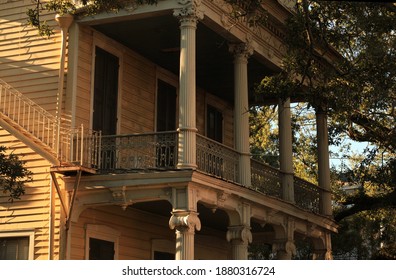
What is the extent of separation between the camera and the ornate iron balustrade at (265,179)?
2070 cm

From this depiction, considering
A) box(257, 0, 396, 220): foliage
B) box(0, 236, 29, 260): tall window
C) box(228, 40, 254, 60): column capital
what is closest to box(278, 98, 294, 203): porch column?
box(228, 40, 254, 60): column capital

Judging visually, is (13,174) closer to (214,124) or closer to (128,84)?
(128,84)

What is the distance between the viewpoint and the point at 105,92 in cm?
1958

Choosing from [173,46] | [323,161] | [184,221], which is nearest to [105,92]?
[173,46]

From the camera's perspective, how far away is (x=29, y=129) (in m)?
17.9

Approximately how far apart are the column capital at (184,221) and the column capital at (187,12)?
4.30m

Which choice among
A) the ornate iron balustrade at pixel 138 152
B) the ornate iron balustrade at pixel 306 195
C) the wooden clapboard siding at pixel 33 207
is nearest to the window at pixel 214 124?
the ornate iron balustrade at pixel 306 195

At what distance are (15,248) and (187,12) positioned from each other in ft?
22.3

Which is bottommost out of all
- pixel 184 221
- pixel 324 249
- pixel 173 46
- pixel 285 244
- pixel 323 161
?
pixel 184 221

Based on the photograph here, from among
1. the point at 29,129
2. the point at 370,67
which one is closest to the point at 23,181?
the point at 29,129

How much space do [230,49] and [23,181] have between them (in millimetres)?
6235

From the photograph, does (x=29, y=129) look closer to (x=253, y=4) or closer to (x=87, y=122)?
(x=87, y=122)

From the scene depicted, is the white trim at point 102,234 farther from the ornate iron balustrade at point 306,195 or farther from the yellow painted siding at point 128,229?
the ornate iron balustrade at point 306,195

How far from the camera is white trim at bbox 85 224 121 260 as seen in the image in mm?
18359
